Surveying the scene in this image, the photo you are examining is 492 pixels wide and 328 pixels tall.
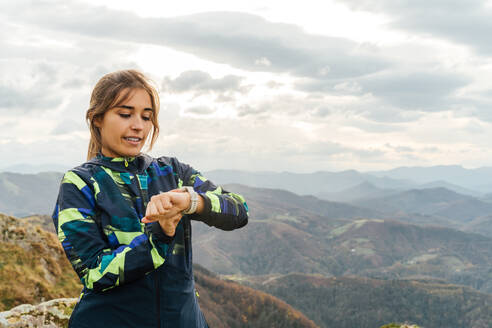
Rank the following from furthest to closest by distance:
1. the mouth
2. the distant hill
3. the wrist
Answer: the distant hill < the mouth < the wrist

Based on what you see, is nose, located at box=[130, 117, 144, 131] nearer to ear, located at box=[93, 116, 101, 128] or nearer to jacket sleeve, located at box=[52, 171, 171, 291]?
ear, located at box=[93, 116, 101, 128]

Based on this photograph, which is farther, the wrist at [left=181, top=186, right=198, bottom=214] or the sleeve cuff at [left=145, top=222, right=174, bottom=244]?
the wrist at [left=181, top=186, right=198, bottom=214]

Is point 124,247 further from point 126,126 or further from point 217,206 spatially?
point 126,126

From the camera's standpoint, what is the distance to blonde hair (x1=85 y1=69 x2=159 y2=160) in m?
3.27

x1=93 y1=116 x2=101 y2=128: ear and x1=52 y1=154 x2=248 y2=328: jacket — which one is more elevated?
x1=93 y1=116 x2=101 y2=128: ear

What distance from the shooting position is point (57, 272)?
22562 millimetres

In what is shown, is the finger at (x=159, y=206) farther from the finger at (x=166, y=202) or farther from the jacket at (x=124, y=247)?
the jacket at (x=124, y=247)

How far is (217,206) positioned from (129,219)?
76cm

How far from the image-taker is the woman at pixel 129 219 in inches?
110

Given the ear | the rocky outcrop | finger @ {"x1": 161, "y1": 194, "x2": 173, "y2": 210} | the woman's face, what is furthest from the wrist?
the rocky outcrop

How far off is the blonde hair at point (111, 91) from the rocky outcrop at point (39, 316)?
501cm

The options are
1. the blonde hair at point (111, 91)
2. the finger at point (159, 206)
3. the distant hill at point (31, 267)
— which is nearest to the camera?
the finger at point (159, 206)

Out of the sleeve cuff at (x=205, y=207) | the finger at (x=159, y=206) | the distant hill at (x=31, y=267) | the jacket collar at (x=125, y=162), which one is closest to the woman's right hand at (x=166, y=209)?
the finger at (x=159, y=206)

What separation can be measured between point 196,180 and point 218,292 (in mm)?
206022
